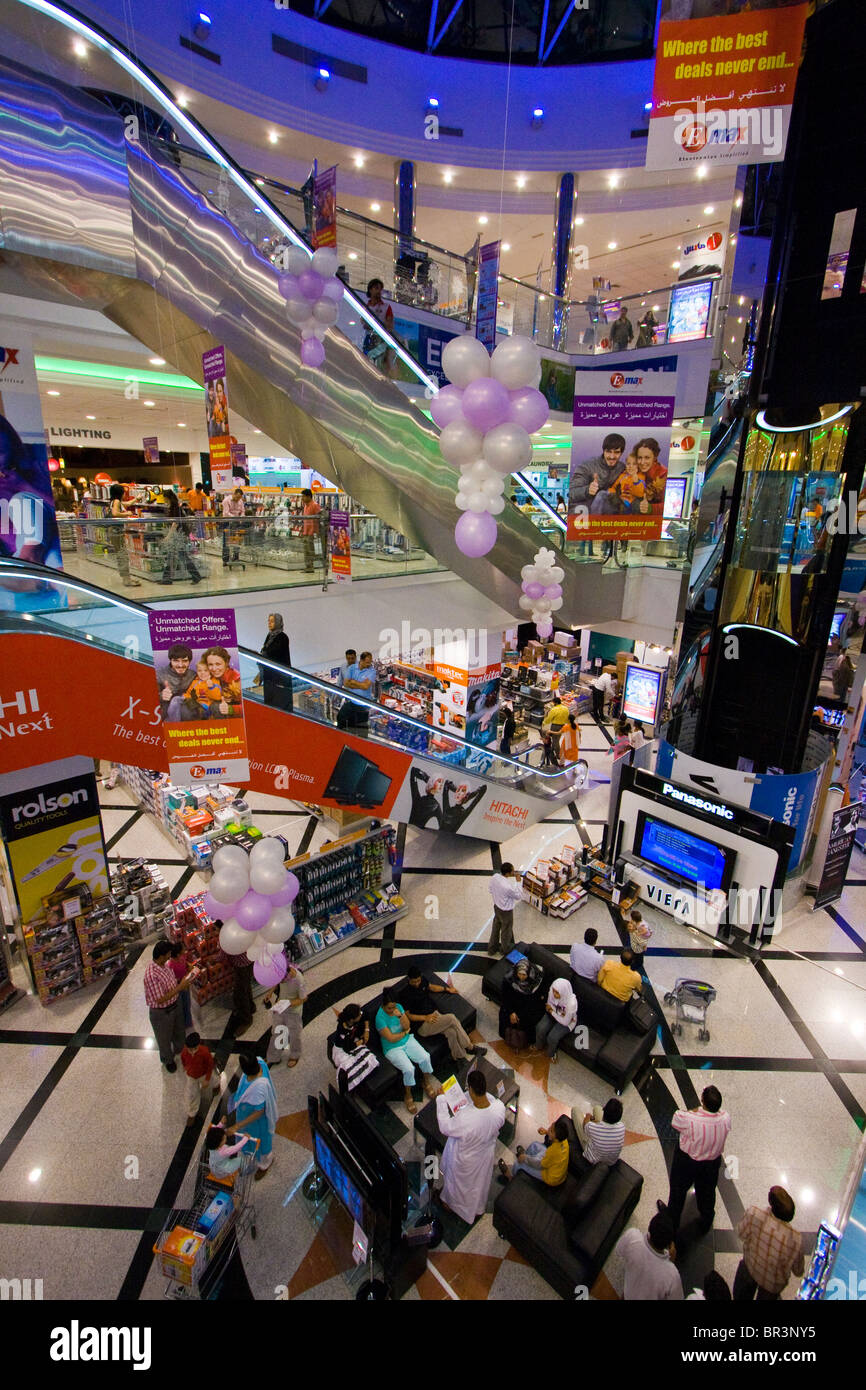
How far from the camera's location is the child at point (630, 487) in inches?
275

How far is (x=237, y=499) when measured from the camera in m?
8.66

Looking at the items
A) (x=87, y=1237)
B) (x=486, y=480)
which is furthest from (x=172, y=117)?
(x=87, y=1237)

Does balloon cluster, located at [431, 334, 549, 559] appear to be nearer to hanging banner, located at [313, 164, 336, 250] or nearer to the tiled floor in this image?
hanging banner, located at [313, 164, 336, 250]

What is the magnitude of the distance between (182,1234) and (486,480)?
5.41 m

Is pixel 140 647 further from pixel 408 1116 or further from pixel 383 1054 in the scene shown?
pixel 408 1116

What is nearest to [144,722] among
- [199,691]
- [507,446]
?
[199,691]

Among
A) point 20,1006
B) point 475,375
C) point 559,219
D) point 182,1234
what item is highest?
point 559,219

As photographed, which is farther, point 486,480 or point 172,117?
point 172,117

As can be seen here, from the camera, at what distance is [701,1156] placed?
4.25 metres

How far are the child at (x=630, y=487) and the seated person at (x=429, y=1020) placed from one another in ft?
17.6

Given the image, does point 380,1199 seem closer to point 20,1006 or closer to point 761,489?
point 20,1006

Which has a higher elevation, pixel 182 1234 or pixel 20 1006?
pixel 182 1234

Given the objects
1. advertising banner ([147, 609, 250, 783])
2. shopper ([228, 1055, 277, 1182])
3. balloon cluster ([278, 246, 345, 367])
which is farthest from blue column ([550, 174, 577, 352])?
shopper ([228, 1055, 277, 1182])
